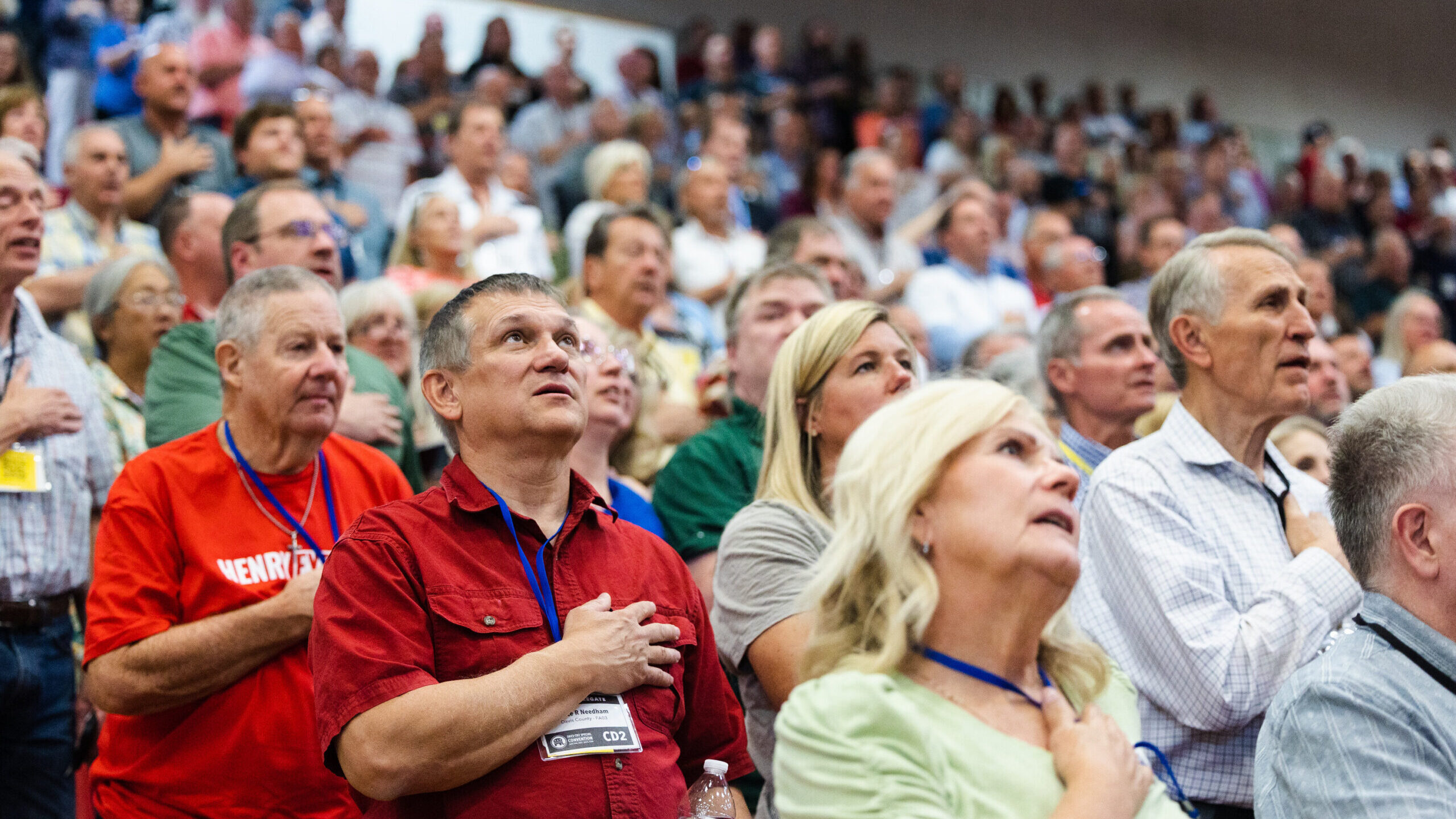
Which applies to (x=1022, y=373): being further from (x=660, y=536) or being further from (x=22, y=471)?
(x=22, y=471)

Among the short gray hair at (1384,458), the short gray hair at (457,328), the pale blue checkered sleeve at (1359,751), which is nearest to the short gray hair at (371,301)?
the short gray hair at (457,328)

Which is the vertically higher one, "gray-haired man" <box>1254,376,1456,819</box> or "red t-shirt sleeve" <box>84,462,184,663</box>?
"gray-haired man" <box>1254,376,1456,819</box>

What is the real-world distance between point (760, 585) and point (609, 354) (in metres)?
1.18

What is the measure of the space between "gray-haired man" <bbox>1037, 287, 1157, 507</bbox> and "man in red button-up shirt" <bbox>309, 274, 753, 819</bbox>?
167cm

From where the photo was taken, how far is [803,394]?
8.74 ft

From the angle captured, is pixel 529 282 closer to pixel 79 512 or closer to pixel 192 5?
pixel 79 512

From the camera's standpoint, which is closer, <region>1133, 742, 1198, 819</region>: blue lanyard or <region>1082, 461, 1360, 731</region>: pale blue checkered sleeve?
<region>1133, 742, 1198, 819</region>: blue lanyard

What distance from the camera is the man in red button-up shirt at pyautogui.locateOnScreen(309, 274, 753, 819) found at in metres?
1.85

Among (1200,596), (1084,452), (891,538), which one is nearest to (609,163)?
(1084,452)

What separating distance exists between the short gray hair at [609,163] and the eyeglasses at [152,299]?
8.55 ft

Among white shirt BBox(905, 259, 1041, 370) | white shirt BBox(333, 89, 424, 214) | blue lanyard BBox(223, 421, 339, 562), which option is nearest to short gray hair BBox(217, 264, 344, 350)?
blue lanyard BBox(223, 421, 339, 562)

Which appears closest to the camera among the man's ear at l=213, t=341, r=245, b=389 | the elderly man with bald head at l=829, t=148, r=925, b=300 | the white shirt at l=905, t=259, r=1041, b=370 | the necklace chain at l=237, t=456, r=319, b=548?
the necklace chain at l=237, t=456, r=319, b=548

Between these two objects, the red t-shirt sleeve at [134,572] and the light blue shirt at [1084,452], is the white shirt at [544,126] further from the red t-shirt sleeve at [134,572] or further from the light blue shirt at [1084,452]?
the red t-shirt sleeve at [134,572]

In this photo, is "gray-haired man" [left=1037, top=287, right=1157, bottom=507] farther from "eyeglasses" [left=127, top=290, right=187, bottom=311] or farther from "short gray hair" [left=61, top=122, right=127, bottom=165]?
"short gray hair" [left=61, top=122, right=127, bottom=165]
